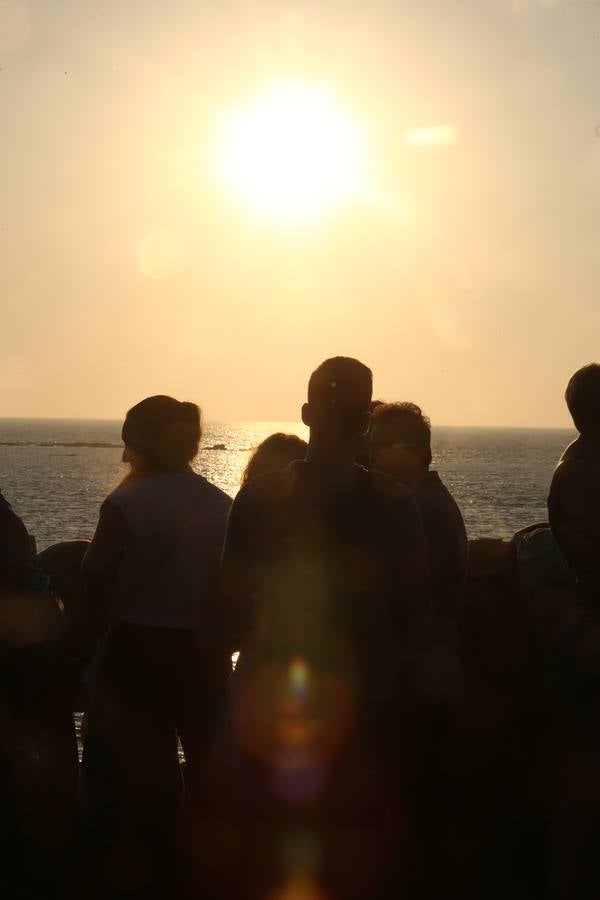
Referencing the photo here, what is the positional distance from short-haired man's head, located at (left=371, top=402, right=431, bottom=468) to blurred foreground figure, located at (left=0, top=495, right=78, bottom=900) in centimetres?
143

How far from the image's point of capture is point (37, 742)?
14.8 ft

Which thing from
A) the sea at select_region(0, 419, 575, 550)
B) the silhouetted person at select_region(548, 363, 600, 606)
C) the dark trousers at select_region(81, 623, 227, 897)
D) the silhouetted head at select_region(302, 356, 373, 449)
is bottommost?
the sea at select_region(0, 419, 575, 550)

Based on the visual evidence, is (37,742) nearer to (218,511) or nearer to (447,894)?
(218,511)

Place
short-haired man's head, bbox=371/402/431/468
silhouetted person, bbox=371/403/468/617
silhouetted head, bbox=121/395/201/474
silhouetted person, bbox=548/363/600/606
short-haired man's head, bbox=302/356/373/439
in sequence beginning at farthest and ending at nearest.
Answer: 1. silhouetted head, bbox=121/395/201/474
2. short-haired man's head, bbox=371/402/431/468
3. silhouetted person, bbox=371/403/468/617
4. silhouetted person, bbox=548/363/600/606
5. short-haired man's head, bbox=302/356/373/439

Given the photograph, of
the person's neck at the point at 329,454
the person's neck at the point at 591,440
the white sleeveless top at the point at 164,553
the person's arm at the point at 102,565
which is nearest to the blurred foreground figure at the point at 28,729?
the person's arm at the point at 102,565

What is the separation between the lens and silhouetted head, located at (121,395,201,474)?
4535mm

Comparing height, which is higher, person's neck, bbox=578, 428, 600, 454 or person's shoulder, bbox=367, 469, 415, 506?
person's neck, bbox=578, 428, 600, 454

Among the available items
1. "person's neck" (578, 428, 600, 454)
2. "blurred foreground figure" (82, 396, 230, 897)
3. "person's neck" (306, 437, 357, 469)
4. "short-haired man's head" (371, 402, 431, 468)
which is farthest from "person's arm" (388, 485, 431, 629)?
"blurred foreground figure" (82, 396, 230, 897)

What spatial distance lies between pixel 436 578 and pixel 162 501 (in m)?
1.19

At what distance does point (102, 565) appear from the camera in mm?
4293

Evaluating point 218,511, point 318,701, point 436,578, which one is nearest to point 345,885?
point 318,701

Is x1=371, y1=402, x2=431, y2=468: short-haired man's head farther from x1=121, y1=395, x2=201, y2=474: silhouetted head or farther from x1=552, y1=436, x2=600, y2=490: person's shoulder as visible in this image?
x1=121, y1=395, x2=201, y2=474: silhouetted head

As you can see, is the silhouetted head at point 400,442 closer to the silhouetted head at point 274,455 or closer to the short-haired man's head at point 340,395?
the silhouetted head at point 274,455

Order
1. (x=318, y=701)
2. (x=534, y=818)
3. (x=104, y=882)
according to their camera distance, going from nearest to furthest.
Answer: (x=318, y=701), (x=104, y=882), (x=534, y=818)
